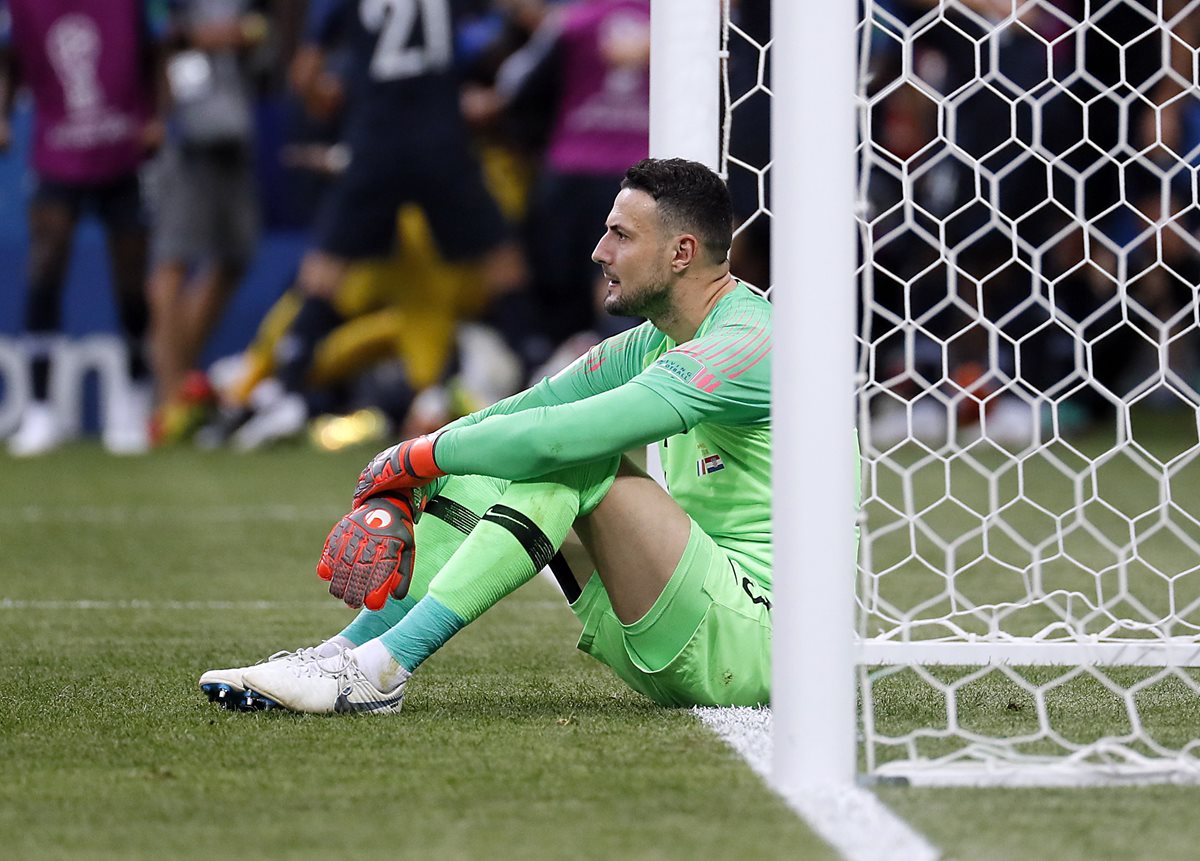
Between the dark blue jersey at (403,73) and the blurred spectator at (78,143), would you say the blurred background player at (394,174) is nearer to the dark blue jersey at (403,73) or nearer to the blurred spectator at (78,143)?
the dark blue jersey at (403,73)

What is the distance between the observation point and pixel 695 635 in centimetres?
325

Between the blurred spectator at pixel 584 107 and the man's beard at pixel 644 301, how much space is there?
564cm

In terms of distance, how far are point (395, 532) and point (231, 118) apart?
251 inches

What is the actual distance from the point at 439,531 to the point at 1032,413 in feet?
10.3

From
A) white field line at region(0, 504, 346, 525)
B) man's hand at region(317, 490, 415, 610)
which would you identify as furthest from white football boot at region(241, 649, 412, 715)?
white field line at region(0, 504, 346, 525)

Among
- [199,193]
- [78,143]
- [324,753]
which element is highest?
[78,143]

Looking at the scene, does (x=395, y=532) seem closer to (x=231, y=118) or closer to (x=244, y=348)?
(x=231, y=118)

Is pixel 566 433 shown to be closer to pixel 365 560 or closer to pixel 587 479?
pixel 587 479

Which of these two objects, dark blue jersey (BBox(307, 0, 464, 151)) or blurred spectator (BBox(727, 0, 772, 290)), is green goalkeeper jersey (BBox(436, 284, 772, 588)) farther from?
dark blue jersey (BBox(307, 0, 464, 151))

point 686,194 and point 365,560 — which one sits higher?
point 686,194

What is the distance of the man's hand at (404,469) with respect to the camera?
10.6ft

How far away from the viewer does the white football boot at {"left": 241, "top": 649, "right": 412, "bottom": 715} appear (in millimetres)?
3211

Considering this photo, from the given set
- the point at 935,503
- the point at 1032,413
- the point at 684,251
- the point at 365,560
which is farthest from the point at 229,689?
the point at 1032,413

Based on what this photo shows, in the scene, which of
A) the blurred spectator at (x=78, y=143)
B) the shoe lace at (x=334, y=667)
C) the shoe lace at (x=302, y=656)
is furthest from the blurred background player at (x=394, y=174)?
the shoe lace at (x=334, y=667)
